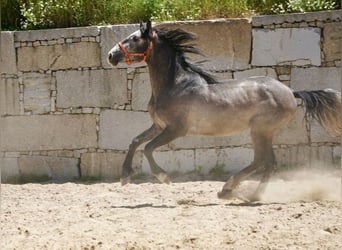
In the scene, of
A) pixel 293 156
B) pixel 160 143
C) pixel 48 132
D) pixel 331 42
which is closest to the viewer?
pixel 160 143

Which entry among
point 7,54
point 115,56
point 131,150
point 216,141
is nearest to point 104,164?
point 216,141

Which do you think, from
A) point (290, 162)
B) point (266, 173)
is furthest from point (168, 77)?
point (290, 162)

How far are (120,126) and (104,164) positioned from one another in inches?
23.0

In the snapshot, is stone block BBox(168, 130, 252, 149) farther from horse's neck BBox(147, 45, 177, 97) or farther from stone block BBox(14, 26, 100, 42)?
horse's neck BBox(147, 45, 177, 97)

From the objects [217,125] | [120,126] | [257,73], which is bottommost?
[120,126]

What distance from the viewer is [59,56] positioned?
30.7 feet

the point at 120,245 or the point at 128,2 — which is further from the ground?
the point at 128,2

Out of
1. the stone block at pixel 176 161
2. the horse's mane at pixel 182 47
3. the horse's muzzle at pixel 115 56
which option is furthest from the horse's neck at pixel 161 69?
the stone block at pixel 176 161

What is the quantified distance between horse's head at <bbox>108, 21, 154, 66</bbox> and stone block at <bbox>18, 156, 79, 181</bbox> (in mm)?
2823

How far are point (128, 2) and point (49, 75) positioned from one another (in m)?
1.64

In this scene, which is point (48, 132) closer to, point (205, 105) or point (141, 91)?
point (141, 91)

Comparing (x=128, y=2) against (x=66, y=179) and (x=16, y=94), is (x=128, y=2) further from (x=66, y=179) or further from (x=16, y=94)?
(x=66, y=179)

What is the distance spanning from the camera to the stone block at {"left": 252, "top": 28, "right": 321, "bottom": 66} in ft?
29.3

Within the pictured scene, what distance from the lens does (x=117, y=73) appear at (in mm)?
9227
